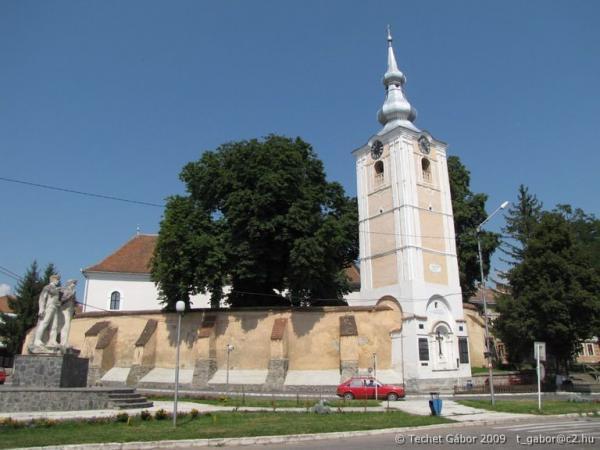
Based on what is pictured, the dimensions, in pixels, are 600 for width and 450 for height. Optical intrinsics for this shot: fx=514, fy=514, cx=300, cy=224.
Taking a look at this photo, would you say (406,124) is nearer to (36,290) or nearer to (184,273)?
(184,273)

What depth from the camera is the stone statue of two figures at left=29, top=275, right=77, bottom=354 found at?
1817 centimetres

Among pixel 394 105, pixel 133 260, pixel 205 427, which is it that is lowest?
pixel 205 427

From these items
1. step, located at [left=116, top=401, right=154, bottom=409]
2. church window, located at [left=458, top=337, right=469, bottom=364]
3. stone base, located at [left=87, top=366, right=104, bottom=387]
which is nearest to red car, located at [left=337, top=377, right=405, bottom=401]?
step, located at [left=116, top=401, right=154, bottom=409]

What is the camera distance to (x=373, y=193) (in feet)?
129

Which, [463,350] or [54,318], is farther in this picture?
Result: [463,350]

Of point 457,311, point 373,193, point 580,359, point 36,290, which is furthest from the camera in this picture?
point 580,359

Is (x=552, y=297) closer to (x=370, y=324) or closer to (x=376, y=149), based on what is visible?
(x=370, y=324)

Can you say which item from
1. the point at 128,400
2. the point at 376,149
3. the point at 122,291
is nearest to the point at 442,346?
the point at 376,149

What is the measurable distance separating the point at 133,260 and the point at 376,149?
2692 centimetres

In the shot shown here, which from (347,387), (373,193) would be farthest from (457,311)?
(347,387)

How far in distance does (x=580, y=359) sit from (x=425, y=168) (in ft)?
118

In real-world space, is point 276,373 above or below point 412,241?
below

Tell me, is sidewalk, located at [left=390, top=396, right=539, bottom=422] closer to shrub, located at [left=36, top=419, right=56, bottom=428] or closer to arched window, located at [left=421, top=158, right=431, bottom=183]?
shrub, located at [left=36, top=419, right=56, bottom=428]

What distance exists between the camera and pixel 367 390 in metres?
24.8
